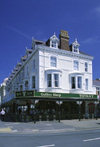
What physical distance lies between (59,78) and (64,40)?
279 inches

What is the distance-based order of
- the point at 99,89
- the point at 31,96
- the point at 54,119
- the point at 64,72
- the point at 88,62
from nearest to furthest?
1. the point at 31,96
2. the point at 54,119
3. the point at 64,72
4. the point at 88,62
5. the point at 99,89

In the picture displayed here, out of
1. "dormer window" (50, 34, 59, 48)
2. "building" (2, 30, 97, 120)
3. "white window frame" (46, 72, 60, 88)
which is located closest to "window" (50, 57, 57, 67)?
"building" (2, 30, 97, 120)

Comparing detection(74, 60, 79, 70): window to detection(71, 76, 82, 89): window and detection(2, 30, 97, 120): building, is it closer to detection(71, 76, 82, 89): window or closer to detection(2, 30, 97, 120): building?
detection(2, 30, 97, 120): building

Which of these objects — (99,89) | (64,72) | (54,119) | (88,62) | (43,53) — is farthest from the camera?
(99,89)

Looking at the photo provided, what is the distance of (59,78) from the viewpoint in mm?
24797

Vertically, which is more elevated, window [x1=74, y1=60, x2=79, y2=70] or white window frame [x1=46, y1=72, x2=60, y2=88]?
window [x1=74, y1=60, x2=79, y2=70]

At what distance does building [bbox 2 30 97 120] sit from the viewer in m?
23.5

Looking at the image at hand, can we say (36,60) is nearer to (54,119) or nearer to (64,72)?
(64,72)

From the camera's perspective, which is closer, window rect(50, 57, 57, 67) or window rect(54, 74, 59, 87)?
window rect(54, 74, 59, 87)

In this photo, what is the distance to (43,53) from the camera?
80.0ft

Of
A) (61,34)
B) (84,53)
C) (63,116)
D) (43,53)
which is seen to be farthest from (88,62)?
(63,116)

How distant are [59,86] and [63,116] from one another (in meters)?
4.55

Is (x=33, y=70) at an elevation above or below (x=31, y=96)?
above

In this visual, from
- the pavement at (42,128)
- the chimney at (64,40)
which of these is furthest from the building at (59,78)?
the pavement at (42,128)
